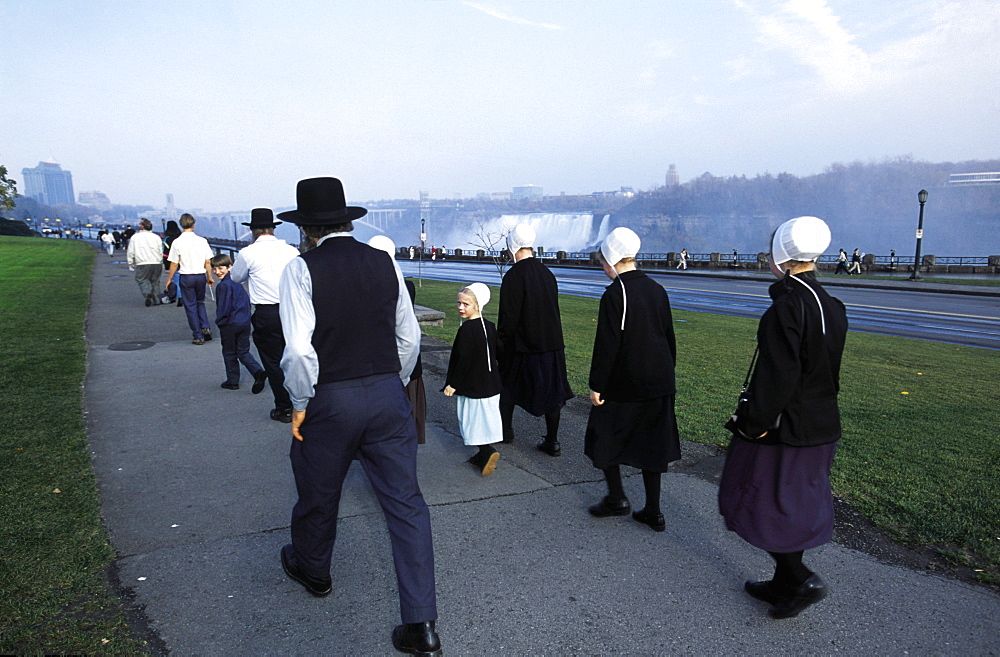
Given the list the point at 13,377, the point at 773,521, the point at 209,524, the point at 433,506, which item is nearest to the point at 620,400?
the point at 773,521

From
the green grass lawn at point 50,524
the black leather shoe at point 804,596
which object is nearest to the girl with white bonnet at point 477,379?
the black leather shoe at point 804,596

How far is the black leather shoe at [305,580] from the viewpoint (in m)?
3.05

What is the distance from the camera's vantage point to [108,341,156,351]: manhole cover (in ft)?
30.3

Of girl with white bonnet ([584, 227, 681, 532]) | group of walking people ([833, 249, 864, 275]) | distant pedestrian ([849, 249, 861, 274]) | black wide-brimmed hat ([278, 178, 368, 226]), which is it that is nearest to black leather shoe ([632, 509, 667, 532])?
girl with white bonnet ([584, 227, 681, 532])

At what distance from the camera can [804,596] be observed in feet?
9.63

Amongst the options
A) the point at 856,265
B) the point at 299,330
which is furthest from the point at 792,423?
the point at 856,265

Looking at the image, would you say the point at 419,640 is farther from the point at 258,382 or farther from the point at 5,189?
the point at 5,189

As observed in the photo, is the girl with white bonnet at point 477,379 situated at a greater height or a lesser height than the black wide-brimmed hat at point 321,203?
lesser

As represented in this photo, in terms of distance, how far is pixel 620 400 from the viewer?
3.83m

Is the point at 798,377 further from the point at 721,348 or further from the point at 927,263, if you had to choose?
the point at 927,263

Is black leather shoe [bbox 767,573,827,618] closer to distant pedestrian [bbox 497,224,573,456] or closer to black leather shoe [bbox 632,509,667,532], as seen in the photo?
black leather shoe [bbox 632,509,667,532]

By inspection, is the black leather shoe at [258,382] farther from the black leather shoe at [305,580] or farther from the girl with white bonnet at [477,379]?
the black leather shoe at [305,580]

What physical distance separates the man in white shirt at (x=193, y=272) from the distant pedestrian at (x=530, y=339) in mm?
6431

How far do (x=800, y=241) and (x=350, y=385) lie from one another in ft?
7.02
